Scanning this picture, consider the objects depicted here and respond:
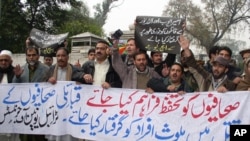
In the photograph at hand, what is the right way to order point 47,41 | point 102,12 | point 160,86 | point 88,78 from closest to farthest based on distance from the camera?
point 160,86 → point 88,78 → point 47,41 → point 102,12

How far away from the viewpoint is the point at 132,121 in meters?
4.64

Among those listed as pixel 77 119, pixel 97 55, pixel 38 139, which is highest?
pixel 97 55

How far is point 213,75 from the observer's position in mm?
4535

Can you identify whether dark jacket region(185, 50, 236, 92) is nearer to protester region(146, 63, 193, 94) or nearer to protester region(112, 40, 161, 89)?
protester region(146, 63, 193, 94)

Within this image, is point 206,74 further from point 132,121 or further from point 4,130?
point 4,130

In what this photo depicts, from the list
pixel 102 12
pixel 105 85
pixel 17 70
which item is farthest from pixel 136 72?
pixel 102 12

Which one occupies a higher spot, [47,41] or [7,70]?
[47,41]

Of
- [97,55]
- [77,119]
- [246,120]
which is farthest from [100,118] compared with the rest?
[246,120]

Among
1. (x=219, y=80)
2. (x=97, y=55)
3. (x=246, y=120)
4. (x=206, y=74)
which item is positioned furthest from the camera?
(x=97, y=55)

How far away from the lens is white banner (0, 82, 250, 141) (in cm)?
425

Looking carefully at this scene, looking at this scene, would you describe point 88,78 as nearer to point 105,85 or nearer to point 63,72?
point 105,85

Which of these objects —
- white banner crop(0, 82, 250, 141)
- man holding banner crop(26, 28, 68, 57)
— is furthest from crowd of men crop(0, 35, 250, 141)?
man holding banner crop(26, 28, 68, 57)

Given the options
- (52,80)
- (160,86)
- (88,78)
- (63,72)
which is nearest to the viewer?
(160,86)

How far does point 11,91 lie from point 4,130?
547 millimetres
